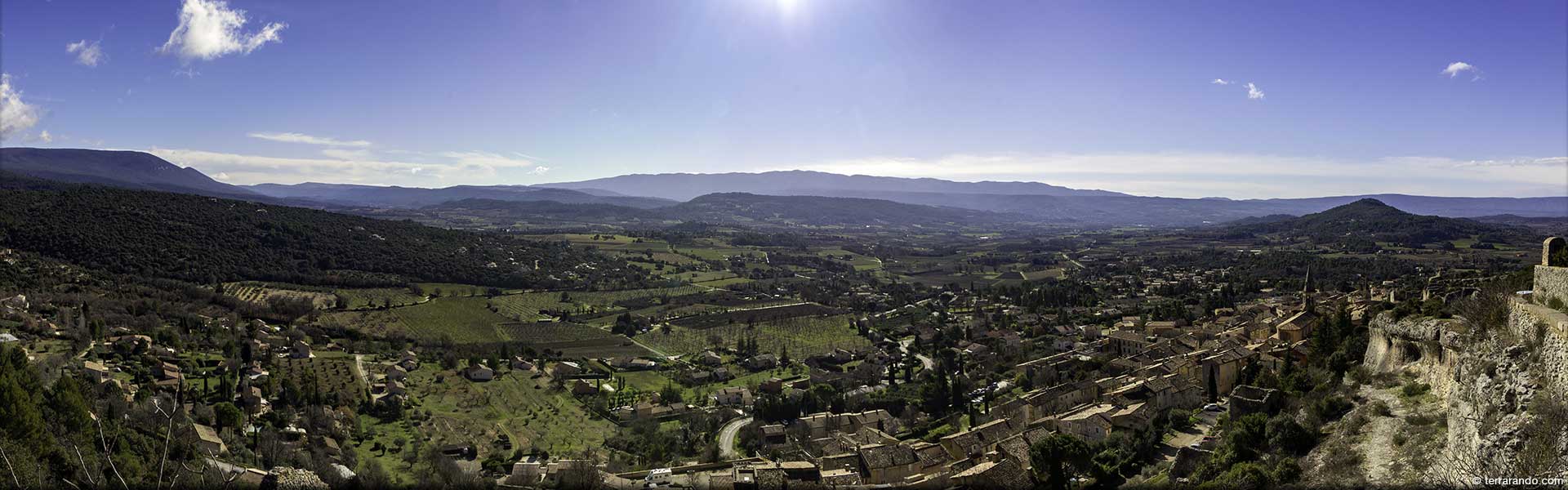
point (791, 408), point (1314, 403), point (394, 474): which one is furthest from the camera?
point (791, 408)

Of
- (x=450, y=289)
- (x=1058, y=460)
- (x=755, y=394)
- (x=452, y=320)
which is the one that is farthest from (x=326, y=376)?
(x=450, y=289)

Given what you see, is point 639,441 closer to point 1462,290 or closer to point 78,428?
point 78,428

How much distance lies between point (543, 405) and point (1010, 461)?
21229 mm

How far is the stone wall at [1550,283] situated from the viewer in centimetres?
1272

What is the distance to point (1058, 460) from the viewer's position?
1814 centimetres

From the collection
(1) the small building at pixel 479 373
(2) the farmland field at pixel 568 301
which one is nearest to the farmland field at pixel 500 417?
(1) the small building at pixel 479 373

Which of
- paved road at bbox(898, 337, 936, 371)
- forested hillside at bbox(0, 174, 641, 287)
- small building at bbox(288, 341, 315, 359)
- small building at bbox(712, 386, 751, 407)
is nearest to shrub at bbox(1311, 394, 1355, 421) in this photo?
small building at bbox(712, 386, 751, 407)

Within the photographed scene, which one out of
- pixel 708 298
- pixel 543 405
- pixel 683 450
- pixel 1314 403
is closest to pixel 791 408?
pixel 683 450

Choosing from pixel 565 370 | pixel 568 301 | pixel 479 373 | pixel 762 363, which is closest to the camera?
pixel 479 373

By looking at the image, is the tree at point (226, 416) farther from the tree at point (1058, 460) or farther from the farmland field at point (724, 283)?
the farmland field at point (724, 283)

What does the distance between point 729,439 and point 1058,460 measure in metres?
13.1

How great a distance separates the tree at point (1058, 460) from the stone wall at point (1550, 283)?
28.6 ft

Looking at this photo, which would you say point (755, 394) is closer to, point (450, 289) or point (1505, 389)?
point (1505, 389)

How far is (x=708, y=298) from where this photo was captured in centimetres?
7019
